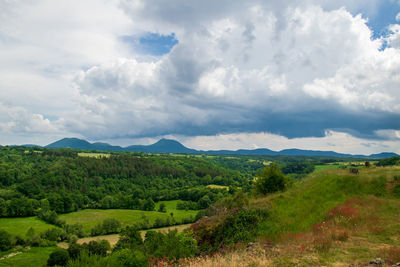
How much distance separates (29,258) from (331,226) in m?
75.0

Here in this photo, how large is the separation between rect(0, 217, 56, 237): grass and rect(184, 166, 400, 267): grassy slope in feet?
290

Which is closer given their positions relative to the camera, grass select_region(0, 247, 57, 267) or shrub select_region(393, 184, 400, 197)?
shrub select_region(393, 184, 400, 197)

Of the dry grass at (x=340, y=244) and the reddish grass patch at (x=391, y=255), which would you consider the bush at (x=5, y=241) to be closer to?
the dry grass at (x=340, y=244)

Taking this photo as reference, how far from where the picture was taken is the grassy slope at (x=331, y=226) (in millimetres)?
10453

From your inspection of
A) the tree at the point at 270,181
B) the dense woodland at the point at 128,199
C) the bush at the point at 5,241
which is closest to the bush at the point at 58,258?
the dense woodland at the point at 128,199

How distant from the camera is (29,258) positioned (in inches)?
2438

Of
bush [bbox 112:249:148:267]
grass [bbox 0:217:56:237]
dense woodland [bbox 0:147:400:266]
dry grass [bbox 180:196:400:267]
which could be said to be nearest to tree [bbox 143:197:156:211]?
dense woodland [bbox 0:147:400:266]

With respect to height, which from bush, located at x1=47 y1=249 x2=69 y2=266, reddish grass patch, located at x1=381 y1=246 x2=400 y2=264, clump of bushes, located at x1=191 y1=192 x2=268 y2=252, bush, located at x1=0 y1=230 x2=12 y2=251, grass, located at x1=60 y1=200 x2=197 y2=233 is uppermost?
reddish grass patch, located at x1=381 y1=246 x2=400 y2=264

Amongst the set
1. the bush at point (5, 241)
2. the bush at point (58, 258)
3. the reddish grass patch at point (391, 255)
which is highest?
the reddish grass patch at point (391, 255)

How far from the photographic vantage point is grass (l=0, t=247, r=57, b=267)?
57.2 meters

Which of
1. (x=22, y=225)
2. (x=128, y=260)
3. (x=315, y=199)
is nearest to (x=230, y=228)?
(x=128, y=260)

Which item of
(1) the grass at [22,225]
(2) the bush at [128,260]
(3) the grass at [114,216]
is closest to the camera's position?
(2) the bush at [128,260]

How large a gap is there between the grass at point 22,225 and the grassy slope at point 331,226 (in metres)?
88.5

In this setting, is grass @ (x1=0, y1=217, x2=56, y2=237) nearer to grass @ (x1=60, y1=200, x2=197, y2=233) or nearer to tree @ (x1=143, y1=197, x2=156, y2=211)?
grass @ (x1=60, y1=200, x2=197, y2=233)
